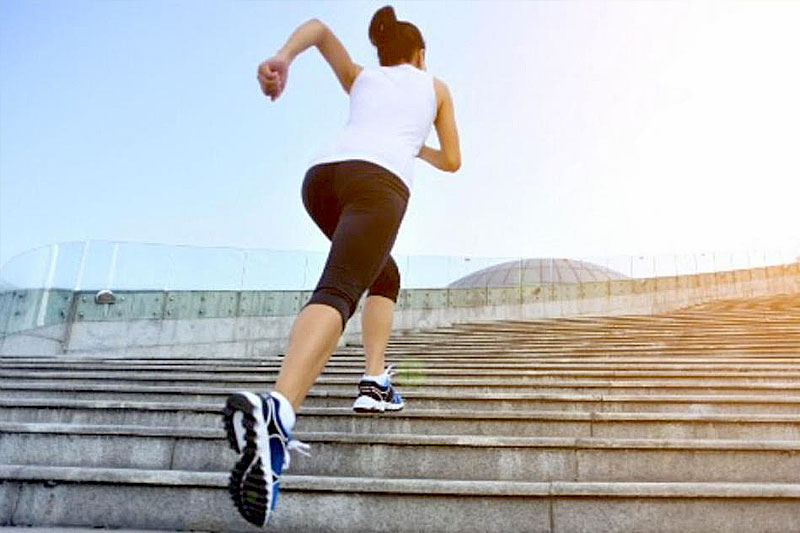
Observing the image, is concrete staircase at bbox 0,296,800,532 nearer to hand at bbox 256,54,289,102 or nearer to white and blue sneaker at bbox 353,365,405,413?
white and blue sneaker at bbox 353,365,405,413

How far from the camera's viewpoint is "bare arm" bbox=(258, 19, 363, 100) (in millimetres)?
2139

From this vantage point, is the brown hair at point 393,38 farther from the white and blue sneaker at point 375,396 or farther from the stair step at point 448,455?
the stair step at point 448,455

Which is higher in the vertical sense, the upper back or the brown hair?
the brown hair

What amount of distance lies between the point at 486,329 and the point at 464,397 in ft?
23.2

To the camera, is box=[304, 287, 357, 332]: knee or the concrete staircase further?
the concrete staircase

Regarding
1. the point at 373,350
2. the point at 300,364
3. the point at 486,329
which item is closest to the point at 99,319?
the point at 486,329

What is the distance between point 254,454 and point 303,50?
4.54ft

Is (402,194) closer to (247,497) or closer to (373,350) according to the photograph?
(373,350)

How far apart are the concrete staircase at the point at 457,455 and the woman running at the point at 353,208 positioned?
1.43 ft

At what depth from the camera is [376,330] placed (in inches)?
117

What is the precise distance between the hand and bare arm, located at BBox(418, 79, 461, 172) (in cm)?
69

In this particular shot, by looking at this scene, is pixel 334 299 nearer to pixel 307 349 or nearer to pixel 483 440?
pixel 307 349

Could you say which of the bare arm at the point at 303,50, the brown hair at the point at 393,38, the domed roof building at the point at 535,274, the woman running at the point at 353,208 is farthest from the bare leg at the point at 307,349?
the domed roof building at the point at 535,274

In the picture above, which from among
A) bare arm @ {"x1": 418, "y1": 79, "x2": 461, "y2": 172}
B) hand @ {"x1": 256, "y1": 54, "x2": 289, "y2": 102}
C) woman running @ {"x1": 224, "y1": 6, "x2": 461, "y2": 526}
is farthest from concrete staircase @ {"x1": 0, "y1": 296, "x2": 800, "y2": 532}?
hand @ {"x1": 256, "y1": 54, "x2": 289, "y2": 102}
